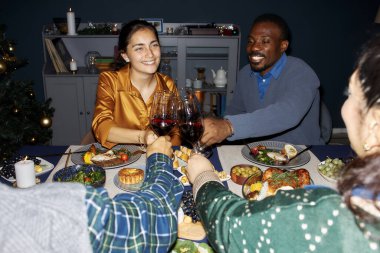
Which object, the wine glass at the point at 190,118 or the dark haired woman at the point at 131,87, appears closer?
the wine glass at the point at 190,118

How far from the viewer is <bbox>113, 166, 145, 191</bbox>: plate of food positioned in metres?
1.47

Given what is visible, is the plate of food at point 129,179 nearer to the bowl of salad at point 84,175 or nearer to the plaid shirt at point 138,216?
the bowl of salad at point 84,175

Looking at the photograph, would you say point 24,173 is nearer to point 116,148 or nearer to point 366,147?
point 116,148

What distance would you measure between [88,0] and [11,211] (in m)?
4.12

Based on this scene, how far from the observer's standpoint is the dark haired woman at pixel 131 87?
6.79 feet

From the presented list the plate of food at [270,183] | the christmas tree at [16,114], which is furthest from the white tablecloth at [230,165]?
the christmas tree at [16,114]

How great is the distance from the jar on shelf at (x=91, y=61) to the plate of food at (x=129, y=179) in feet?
8.93

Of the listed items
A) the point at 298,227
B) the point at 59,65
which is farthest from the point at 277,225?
the point at 59,65

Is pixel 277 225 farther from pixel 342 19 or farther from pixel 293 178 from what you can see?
pixel 342 19

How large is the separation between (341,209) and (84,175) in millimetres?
1118

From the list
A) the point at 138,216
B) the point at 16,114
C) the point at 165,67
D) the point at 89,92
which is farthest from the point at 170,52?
the point at 138,216

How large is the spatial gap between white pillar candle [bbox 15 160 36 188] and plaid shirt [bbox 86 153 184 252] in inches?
25.3

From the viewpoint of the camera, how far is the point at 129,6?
4215 millimetres

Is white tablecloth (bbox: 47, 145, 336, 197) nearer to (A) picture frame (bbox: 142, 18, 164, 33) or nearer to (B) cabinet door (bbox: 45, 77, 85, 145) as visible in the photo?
(B) cabinet door (bbox: 45, 77, 85, 145)
